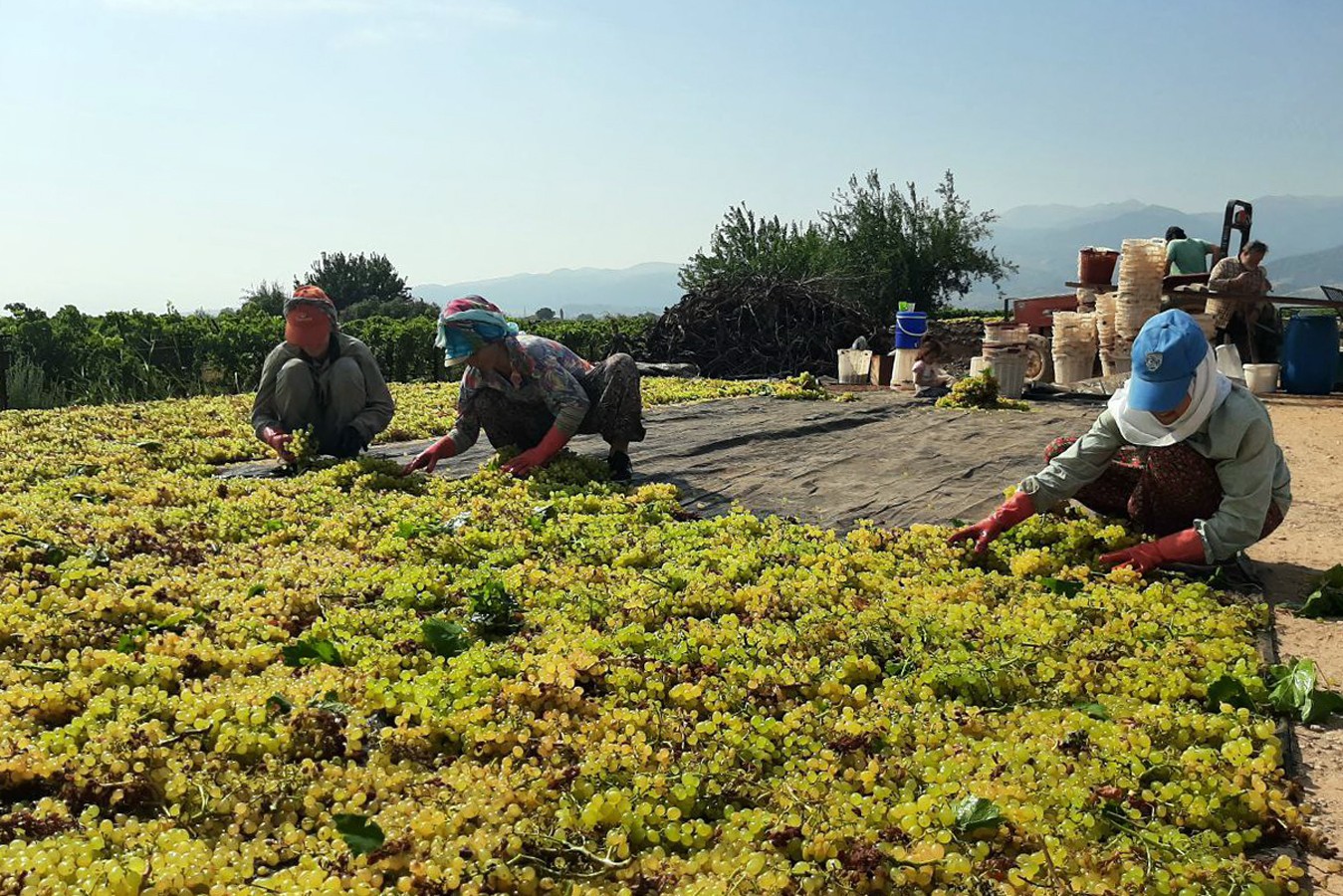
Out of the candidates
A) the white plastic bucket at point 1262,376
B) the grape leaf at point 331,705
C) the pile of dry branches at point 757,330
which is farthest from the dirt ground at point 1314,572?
the pile of dry branches at point 757,330

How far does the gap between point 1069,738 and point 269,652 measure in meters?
2.56

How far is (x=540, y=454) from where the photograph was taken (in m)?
6.14

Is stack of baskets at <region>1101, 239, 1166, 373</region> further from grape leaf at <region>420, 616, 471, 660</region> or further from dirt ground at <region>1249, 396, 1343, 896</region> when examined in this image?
grape leaf at <region>420, 616, 471, 660</region>

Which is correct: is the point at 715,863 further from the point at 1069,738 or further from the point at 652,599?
the point at 652,599

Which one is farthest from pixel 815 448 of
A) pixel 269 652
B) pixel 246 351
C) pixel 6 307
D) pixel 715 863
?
pixel 6 307

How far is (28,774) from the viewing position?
8.29 feet

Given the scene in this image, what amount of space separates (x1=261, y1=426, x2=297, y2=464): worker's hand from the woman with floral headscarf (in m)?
0.95

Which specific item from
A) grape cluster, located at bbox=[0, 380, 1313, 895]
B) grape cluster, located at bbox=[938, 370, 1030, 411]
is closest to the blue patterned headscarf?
grape cluster, located at bbox=[0, 380, 1313, 895]

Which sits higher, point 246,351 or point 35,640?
point 246,351

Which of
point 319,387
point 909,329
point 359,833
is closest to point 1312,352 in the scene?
point 909,329

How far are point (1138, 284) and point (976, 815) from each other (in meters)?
13.2

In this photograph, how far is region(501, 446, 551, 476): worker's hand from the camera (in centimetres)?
614

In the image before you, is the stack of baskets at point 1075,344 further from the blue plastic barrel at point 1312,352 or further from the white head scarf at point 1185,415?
the white head scarf at point 1185,415

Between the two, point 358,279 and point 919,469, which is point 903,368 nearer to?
point 919,469
